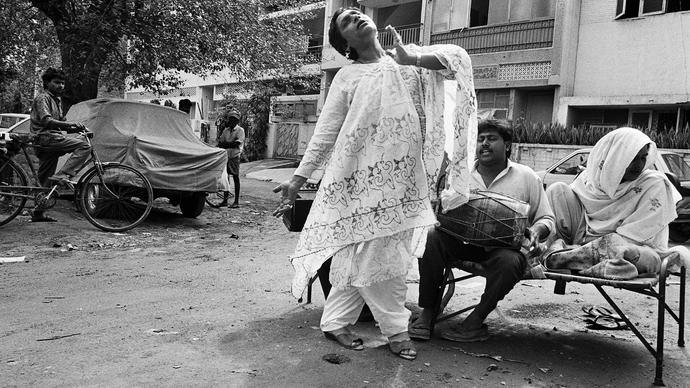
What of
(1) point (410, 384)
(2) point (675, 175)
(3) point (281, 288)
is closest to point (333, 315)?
(1) point (410, 384)

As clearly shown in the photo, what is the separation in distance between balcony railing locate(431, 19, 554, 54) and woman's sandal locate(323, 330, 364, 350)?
15.8 meters

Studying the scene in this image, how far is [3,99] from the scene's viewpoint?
1224 inches

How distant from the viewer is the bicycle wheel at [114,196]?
7.39 metres

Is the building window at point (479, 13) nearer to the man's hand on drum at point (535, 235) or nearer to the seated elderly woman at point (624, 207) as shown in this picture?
the seated elderly woman at point (624, 207)

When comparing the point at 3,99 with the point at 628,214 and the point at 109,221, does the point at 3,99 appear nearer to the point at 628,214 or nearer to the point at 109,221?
the point at 109,221

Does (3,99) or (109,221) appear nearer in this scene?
(109,221)

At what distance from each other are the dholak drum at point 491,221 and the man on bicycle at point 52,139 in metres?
5.35

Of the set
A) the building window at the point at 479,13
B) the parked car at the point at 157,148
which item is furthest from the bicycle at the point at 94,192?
the building window at the point at 479,13

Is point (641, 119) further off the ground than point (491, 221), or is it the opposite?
point (641, 119)

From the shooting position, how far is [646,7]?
16.2 m

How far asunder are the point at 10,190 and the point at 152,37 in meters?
4.58

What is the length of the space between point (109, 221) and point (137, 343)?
190 inches

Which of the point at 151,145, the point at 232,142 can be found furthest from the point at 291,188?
the point at 232,142

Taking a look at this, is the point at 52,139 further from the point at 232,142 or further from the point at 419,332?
the point at 419,332
